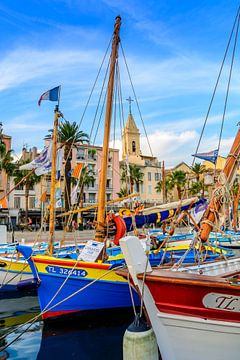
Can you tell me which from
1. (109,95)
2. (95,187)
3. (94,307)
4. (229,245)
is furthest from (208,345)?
(95,187)

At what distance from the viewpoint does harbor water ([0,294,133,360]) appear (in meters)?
8.60

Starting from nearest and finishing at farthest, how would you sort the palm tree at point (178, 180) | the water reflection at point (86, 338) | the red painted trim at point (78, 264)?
the water reflection at point (86, 338) → the red painted trim at point (78, 264) → the palm tree at point (178, 180)

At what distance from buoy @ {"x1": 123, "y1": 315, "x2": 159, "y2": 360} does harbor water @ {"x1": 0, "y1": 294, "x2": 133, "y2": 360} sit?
233cm

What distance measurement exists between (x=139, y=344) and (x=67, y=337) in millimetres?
4244

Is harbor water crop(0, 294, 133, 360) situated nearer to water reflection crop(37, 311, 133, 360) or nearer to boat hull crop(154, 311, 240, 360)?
water reflection crop(37, 311, 133, 360)

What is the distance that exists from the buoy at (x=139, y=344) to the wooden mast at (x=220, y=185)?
7.86ft

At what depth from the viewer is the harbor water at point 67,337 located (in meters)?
8.60

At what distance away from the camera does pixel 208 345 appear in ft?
20.9

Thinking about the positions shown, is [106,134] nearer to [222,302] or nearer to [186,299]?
[186,299]

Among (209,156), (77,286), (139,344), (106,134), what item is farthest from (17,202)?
(139,344)

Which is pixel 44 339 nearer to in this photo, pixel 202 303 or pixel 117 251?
pixel 202 303

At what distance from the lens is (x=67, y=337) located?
380 inches

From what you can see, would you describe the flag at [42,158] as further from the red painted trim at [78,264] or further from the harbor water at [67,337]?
the harbor water at [67,337]

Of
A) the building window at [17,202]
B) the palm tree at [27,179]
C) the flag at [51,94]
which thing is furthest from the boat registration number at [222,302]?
the building window at [17,202]
